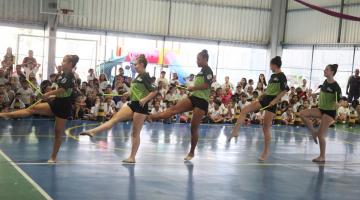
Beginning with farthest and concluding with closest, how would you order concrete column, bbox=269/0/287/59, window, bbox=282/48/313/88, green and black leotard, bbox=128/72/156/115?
concrete column, bbox=269/0/287/59 → window, bbox=282/48/313/88 → green and black leotard, bbox=128/72/156/115

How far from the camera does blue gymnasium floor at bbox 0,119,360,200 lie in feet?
21.8

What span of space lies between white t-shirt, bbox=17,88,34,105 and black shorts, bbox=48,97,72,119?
25.5 ft

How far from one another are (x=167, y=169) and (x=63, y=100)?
6.68 feet

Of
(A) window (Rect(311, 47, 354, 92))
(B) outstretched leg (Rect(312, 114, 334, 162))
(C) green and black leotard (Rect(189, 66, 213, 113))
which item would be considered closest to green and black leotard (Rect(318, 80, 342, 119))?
(B) outstretched leg (Rect(312, 114, 334, 162))

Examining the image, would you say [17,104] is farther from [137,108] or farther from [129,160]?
[137,108]

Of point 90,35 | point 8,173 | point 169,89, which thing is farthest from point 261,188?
point 90,35

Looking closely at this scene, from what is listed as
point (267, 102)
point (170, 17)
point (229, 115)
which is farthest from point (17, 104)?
point (170, 17)

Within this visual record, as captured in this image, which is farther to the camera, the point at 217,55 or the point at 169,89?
the point at 217,55

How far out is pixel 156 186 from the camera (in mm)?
6969

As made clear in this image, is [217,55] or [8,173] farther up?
[217,55]

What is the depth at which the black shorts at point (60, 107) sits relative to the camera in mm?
8023

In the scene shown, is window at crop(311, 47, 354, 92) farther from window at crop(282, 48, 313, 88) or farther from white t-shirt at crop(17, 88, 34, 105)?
white t-shirt at crop(17, 88, 34, 105)

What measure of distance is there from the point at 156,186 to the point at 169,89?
10.8 meters

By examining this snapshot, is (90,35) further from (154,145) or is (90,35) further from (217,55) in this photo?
(154,145)
